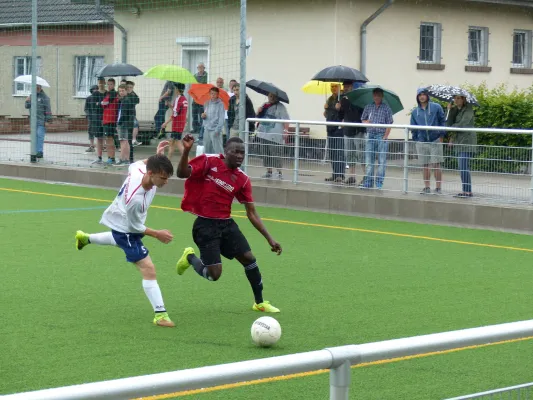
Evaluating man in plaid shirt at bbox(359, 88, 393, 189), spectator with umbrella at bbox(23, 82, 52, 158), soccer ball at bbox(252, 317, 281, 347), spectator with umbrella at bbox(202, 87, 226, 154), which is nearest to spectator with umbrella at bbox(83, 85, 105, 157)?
spectator with umbrella at bbox(23, 82, 52, 158)

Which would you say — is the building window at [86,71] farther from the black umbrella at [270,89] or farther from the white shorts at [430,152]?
the white shorts at [430,152]

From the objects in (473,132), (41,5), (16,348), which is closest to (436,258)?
(473,132)

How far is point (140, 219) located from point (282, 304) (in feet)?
5.74

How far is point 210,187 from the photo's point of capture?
899 centimetres

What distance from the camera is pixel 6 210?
1666 centimetres

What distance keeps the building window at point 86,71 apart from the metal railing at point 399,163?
18129 millimetres

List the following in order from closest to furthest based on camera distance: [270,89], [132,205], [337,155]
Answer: [132,205] → [337,155] → [270,89]

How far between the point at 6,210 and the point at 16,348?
9.38 metres

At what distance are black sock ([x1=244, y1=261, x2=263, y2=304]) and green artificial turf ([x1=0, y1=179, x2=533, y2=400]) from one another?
191mm

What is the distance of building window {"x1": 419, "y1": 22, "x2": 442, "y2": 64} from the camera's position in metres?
27.2

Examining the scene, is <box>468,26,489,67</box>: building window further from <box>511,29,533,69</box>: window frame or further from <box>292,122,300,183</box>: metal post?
<box>292,122,300,183</box>: metal post

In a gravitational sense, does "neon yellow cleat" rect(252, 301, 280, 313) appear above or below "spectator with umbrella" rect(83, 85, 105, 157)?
below

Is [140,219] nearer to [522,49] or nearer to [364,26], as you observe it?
[364,26]

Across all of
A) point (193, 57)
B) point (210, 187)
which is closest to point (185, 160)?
point (210, 187)
